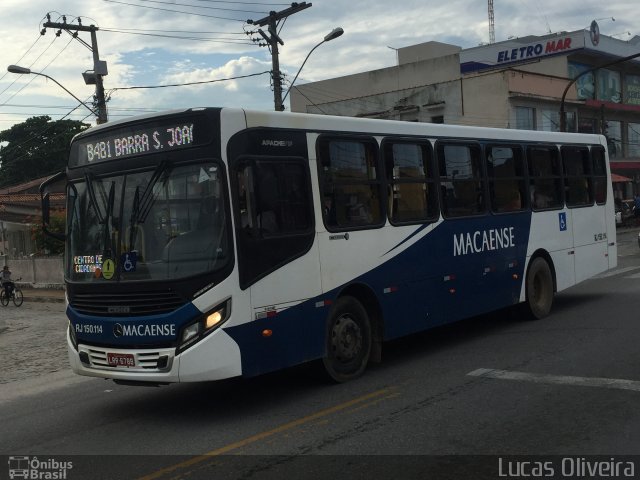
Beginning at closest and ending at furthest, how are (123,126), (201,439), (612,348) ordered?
(201,439) → (123,126) → (612,348)

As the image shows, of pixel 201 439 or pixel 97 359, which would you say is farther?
pixel 97 359

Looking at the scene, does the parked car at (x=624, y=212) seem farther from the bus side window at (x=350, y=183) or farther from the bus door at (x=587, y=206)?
the bus side window at (x=350, y=183)

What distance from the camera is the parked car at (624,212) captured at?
3772cm

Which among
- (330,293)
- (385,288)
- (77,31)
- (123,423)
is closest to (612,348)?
(385,288)

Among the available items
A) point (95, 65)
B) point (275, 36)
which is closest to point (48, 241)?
point (95, 65)

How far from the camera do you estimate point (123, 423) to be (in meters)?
6.88

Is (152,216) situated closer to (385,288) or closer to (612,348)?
(385,288)

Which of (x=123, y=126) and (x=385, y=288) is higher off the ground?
(x=123, y=126)

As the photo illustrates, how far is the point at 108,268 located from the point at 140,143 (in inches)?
51.3

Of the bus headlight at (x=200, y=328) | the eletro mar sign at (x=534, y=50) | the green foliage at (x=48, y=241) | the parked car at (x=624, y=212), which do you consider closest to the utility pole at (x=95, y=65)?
the green foliage at (x=48, y=241)

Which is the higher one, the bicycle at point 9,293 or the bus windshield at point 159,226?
the bus windshield at point 159,226

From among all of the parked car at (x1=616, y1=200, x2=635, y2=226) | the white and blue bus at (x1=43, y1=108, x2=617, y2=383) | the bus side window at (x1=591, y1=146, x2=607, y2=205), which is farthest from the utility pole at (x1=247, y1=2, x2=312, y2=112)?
the parked car at (x1=616, y1=200, x2=635, y2=226)

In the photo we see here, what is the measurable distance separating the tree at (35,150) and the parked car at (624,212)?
1722 inches

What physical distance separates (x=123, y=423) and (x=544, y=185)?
8.08 m
